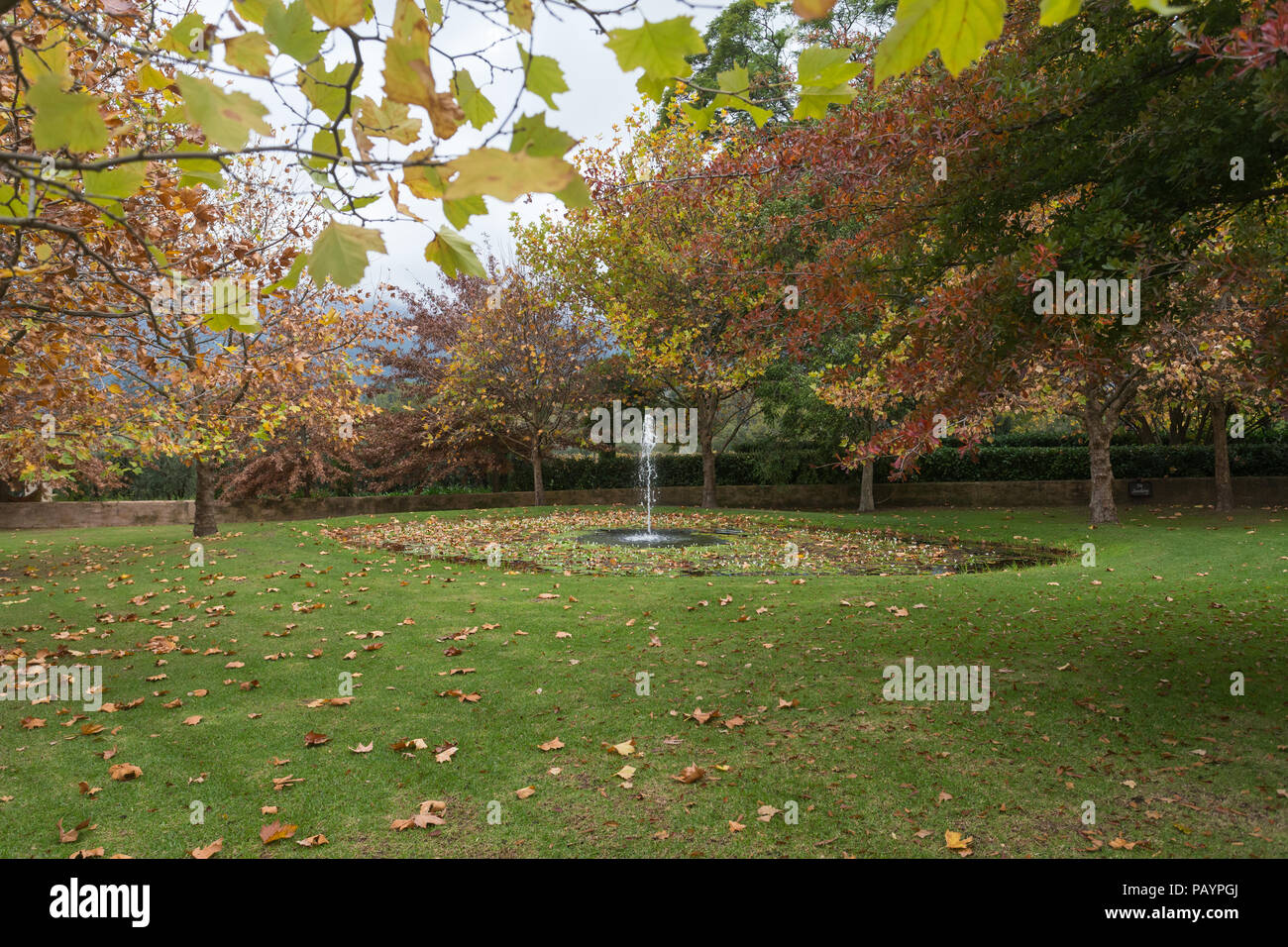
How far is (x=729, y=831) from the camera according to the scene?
11.7 ft

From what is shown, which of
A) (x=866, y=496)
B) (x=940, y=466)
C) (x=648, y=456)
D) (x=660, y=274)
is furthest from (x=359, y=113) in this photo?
(x=940, y=466)

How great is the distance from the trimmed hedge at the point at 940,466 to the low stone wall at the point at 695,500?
0.56 m

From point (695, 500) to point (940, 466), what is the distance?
7706 mm

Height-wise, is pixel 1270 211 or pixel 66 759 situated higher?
pixel 1270 211

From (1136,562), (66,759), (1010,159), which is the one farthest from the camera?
(1136,562)

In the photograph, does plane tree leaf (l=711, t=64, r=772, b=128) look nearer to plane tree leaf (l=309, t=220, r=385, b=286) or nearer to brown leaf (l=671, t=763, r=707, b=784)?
plane tree leaf (l=309, t=220, r=385, b=286)

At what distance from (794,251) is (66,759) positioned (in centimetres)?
1573

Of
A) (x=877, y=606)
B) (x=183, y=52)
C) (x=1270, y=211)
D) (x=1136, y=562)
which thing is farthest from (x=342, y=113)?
(x=1136, y=562)

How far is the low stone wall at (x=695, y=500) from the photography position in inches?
791

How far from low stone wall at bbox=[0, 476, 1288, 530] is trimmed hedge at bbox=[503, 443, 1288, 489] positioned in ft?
1.83

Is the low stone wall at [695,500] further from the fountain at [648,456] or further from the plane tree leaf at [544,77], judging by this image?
the plane tree leaf at [544,77]

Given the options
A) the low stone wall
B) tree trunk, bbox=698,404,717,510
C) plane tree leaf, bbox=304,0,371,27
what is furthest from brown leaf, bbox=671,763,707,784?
the low stone wall

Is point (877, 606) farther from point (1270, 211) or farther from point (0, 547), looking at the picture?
point (0, 547)

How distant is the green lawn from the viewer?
11.7 ft
